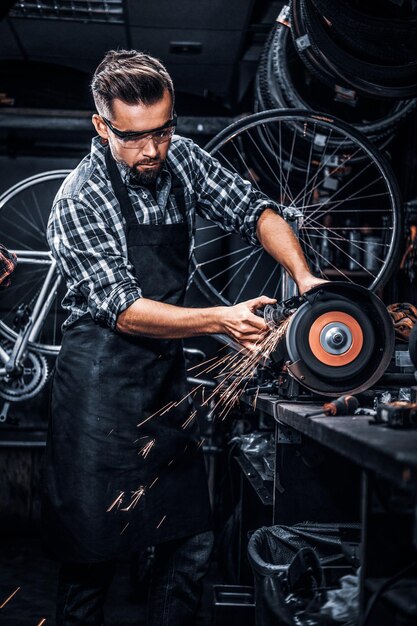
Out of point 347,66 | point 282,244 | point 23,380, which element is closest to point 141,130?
point 282,244

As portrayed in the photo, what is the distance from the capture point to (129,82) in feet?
6.71

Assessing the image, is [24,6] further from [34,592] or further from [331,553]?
[331,553]

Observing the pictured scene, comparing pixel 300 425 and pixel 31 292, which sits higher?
pixel 31 292

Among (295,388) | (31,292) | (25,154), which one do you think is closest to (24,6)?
(25,154)

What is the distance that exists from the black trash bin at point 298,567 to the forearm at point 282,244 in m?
0.72

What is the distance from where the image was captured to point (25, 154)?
15.8 ft

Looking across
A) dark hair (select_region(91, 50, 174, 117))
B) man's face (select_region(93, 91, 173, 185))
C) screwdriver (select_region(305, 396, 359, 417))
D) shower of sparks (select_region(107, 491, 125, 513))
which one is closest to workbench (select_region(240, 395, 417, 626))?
screwdriver (select_region(305, 396, 359, 417))

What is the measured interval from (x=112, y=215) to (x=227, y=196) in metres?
0.43

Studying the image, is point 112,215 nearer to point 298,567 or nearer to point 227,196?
point 227,196

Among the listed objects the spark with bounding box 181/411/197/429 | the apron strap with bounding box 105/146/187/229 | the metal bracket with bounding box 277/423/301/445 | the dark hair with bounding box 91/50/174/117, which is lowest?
the metal bracket with bounding box 277/423/301/445

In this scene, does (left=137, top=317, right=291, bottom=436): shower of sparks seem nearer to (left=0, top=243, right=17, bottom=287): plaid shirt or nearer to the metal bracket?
the metal bracket

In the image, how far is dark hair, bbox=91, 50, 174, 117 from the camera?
6.76 feet

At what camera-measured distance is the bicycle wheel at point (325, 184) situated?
344 centimetres

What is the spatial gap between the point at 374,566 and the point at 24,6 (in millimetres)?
3687
